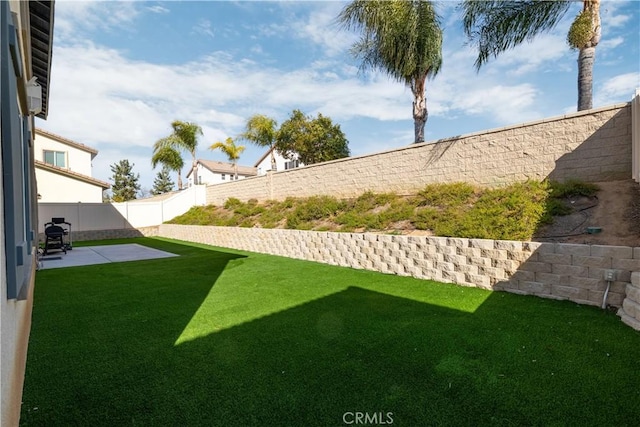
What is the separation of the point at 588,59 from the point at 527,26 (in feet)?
5.55

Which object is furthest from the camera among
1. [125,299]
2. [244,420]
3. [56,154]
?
[56,154]

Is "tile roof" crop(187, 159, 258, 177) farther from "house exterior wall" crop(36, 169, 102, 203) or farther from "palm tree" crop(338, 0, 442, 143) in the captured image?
"palm tree" crop(338, 0, 442, 143)

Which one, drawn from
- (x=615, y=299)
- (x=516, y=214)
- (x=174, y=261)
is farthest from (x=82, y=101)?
(x=615, y=299)

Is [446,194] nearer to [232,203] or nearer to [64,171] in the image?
[232,203]

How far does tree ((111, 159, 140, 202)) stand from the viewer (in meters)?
45.8

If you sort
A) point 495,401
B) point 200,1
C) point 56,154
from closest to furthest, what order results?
1. point 495,401
2. point 200,1
3. point 56,154

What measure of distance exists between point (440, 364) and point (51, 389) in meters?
3.37

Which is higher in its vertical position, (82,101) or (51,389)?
(82,101)

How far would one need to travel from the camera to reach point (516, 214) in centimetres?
619

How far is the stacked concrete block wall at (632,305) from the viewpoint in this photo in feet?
11.6

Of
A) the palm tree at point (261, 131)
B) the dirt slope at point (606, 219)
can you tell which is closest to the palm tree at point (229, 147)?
the palm tree at point (261, 131)

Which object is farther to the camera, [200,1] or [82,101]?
[82,101]

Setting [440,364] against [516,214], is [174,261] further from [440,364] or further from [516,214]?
[516,214]

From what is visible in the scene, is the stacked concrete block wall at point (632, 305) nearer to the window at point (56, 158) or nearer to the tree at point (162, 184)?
the window at point (56, 158)
